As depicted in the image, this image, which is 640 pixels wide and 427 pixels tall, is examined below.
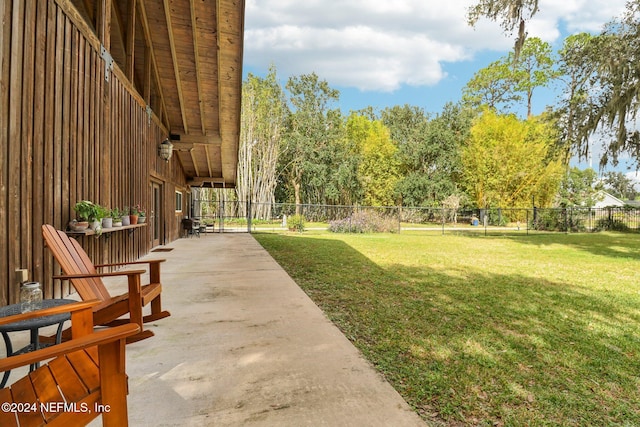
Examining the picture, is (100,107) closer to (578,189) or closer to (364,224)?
(364,224)

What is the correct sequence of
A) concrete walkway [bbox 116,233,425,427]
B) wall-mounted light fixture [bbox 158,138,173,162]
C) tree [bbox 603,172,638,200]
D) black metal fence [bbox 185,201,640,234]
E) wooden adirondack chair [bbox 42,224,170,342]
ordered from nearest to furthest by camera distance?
concrete walkway [bbox 116,233,425,427] → wooden adirondack chair [bbox 42,224,170,342] → wall-mounted light fixture [bbox 158,138,173,162] → black metal fence [bbox 185,201,640,234] → tree [bbox 603,172,638,200]

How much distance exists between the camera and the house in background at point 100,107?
2908 mm

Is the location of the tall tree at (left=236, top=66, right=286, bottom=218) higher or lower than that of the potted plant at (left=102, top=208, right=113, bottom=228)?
higher

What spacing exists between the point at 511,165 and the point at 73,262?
2539 cm

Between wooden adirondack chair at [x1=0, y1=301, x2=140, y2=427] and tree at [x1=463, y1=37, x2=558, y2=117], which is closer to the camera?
wooden adirondack chair at [x1=0, y1=301, x2=140, y2=427]

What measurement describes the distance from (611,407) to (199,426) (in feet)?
7.12

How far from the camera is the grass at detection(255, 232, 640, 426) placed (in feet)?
6.24

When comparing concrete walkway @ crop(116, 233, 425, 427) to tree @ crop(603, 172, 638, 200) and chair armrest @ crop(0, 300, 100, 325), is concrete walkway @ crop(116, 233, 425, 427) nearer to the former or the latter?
chair armrest @ crop(0, 300, 100, 325)

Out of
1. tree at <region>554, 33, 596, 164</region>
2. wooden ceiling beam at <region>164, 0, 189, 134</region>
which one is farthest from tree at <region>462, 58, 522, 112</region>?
wooden ceiling beam at <region>164, 0, 189, 134</region>

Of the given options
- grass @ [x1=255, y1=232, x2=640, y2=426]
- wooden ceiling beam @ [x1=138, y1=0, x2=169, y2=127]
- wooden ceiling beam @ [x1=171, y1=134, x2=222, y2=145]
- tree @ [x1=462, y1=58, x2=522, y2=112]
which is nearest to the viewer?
grass @ [x1=255, y1=232, x2=640, y2=426]

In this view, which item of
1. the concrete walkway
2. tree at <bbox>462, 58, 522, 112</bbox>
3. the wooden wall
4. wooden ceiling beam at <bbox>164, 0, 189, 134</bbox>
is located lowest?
the concrete walkway

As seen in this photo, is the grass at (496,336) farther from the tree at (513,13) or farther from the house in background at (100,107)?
the tree at (513,13)

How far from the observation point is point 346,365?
227 centimetres

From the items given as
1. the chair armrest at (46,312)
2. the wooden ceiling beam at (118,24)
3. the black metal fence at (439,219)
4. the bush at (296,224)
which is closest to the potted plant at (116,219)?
the wooden ceiling beam at (118,24)
